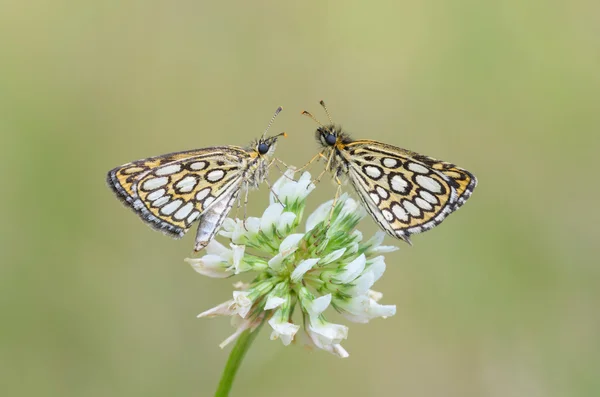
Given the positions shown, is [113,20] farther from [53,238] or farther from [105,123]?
[53,238]

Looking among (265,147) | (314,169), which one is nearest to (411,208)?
(265,147)

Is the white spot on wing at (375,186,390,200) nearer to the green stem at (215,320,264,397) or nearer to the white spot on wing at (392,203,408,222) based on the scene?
the white spot on wing at (392,203,408,222)

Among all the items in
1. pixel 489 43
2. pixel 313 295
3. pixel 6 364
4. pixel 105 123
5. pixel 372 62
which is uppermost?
pixel 489 43

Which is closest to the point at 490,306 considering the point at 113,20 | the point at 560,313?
the point at 560,313

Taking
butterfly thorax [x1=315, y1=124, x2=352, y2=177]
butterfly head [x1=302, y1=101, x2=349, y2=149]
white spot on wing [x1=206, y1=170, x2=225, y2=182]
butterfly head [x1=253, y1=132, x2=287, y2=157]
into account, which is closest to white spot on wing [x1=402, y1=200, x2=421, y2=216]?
butterfly thorax [x1=315, y1=124, x2=352, y2=177]

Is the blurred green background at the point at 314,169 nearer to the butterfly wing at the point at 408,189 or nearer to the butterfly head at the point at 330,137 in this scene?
the butterfly head at the point at 330,137
